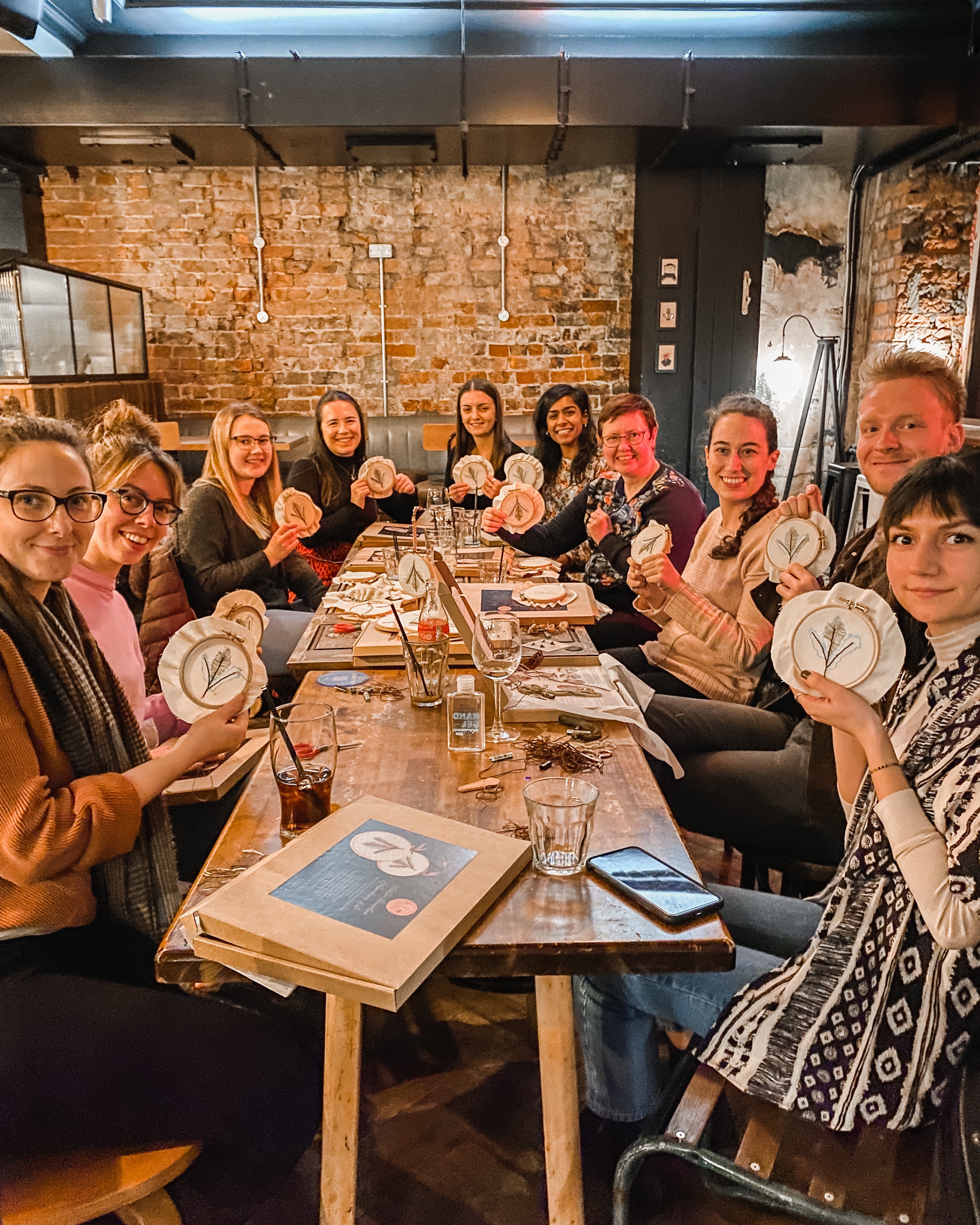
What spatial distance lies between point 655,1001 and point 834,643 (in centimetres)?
62

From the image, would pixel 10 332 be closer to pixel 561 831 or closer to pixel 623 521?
pixel 623 521

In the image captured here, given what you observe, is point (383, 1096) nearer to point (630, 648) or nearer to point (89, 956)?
point (89, 956)

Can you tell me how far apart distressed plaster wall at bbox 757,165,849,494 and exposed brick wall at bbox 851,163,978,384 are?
0.47m

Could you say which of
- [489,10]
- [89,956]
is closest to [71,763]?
[89,956]

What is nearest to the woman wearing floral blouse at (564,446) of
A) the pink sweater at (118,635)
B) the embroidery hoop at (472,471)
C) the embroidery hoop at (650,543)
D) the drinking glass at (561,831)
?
the embroidery hoop at (472,471)

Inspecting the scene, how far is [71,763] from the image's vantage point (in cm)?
143

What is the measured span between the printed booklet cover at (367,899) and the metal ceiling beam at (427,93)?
541 cm

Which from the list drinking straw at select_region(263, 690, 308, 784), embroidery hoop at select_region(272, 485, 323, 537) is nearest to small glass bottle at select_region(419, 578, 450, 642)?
drinking straw at select_region(263, 690, 308, 784)

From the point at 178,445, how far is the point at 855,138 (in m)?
5.23

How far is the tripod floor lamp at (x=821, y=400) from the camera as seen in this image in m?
6.93

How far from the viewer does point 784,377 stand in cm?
710

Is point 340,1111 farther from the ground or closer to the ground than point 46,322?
closer to the ground

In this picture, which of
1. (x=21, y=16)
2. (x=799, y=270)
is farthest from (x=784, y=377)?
(x=21, y=16)

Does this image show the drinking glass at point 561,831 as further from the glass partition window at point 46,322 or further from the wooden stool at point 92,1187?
the glass partition window at point 46,322
